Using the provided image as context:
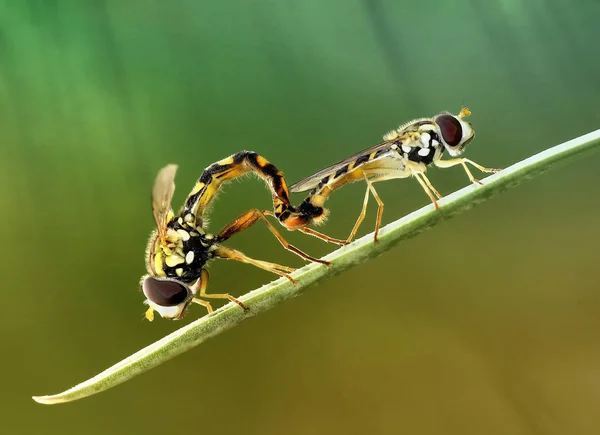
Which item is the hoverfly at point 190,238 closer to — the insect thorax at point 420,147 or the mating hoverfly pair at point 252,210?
the mating hoverfly pair at point 252,210

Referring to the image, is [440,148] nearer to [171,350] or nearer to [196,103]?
[171,350]

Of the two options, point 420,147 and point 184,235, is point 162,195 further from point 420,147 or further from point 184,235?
point 420,147

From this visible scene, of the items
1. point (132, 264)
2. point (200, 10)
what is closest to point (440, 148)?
point (132, 264)

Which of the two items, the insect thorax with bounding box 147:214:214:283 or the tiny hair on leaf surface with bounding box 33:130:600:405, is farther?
the insect thorax with bounding box 147:214:214:283

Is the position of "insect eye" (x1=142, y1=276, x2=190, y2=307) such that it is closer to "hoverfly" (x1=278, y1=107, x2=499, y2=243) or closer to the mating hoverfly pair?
the mating hoverfly pair

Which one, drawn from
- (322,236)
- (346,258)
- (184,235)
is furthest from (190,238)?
(346,258)

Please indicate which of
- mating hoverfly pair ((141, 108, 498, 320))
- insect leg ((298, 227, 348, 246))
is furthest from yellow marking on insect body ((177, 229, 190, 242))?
insect leg ((298, 227, 348, 246))
